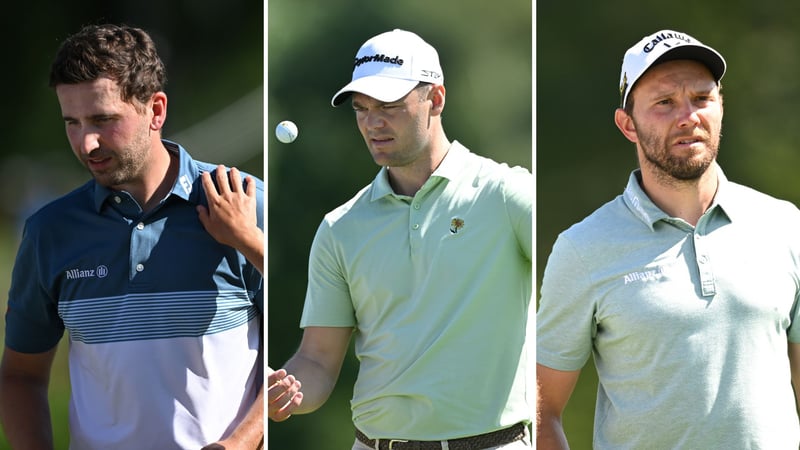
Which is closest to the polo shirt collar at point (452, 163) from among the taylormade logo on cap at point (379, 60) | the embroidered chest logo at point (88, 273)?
the taylormade logo on cap at point (379, 60)

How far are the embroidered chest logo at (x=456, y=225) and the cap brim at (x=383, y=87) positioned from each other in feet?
1.08

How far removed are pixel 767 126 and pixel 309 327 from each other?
54.1 inches

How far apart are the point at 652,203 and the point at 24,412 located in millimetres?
1632

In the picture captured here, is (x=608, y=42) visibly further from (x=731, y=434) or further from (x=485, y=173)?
(x=731, y=434)

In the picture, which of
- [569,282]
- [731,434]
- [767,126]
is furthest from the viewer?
[767,126]

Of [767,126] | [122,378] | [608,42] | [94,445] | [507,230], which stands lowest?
[94,445]

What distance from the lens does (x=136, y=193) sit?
243 centimetres

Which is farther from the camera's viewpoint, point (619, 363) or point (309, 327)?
point (309, 327)

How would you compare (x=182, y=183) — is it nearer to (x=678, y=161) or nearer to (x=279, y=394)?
(x=279, y=394)

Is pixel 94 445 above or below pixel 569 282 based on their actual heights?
below

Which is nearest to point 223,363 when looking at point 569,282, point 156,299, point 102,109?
point 156,299

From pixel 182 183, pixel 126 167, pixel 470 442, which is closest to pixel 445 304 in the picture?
pixel 470 442

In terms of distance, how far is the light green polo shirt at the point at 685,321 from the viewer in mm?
2236

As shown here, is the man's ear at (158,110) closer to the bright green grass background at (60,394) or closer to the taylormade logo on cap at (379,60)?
the taylormade logo on cap at (379,60)
